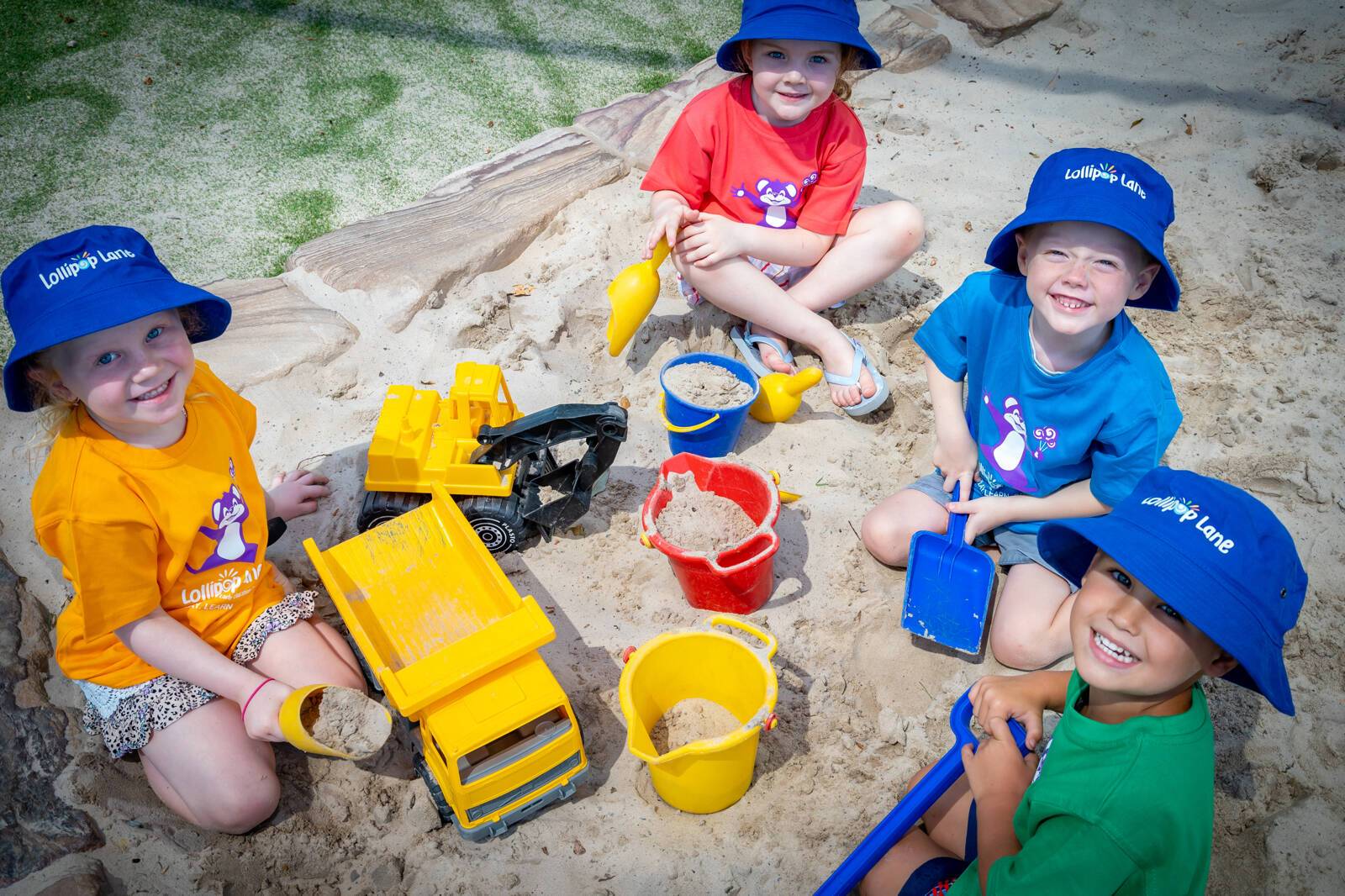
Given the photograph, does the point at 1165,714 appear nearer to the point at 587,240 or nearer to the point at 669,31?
the point at 587,240

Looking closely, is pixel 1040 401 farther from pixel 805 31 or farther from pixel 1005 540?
pixel 805 31

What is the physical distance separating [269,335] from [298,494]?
66cm

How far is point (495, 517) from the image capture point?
2.22m

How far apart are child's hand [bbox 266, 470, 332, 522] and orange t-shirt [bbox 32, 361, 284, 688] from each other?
0.21 metres

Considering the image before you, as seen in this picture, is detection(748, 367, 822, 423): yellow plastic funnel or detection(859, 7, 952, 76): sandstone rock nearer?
detection(748, 367, 822, 423): yellow plastic funnel

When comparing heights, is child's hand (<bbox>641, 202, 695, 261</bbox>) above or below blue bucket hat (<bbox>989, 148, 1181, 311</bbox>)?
below

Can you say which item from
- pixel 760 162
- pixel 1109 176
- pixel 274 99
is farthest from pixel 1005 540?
pixel 274 99

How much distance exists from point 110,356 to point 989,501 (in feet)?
5.96

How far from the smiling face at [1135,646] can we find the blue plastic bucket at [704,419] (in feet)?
3.58

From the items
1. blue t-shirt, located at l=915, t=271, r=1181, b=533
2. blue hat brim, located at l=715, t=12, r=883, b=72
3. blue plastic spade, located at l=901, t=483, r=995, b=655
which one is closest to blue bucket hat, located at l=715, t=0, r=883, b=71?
blue hat brim, located at l=715, t=12, r=883, b=72

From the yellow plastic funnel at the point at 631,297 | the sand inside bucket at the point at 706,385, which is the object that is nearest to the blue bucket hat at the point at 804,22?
the yellow plastic funnel at the point at 631,297

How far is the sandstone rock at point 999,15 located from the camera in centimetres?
396

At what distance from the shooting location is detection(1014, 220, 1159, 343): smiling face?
181 cm

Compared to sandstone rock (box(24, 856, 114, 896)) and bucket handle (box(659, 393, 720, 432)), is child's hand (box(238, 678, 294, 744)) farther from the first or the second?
bucket handle (box(659, 393, 720, 432))
